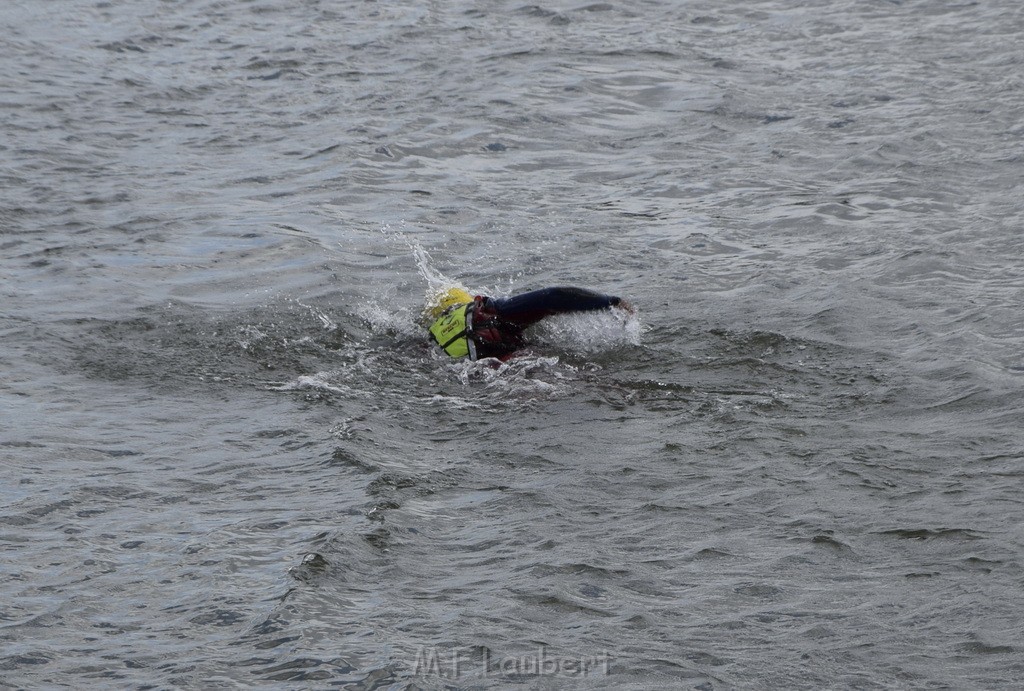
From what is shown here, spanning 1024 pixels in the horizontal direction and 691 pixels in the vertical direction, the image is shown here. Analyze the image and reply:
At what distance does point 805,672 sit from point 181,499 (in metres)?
3.85

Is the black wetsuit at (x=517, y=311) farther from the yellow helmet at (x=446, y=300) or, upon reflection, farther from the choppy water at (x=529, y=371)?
the yellow helmet at (x=446, y=300)

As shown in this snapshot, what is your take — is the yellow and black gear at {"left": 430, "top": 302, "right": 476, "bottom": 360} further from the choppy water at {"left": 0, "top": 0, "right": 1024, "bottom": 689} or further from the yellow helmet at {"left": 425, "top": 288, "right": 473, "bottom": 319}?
the yellow helmet at {"left": 425, "top": 288, "right": 473, "bottom": 319}

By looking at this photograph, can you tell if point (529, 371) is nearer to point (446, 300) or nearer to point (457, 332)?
point (457, 332)

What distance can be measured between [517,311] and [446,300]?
1225 mm

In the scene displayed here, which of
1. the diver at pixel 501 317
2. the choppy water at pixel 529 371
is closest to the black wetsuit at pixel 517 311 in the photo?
the diver at pixel 501 317

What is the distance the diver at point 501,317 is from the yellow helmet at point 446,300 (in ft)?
1.13

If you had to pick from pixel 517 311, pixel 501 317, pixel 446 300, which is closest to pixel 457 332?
pixel 501 317

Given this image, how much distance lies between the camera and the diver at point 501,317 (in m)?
9.03

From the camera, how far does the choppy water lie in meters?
6.07

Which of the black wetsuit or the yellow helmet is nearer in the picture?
the black wetsuit

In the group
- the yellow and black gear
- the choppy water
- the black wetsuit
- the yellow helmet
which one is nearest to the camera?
the choppy water

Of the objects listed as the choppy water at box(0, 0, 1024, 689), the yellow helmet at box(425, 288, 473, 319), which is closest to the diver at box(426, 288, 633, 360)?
the choppy water at box(0, 0, 1024, 689)

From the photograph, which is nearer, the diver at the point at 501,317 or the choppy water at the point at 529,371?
the choppy water at the point at 529,371

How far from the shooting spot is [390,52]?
19.5m
